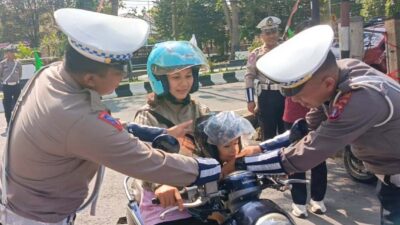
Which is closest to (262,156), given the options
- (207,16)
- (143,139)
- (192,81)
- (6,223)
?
(143,139)

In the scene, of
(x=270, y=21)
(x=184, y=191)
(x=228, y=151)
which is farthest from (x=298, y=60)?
(x=270, y=21)

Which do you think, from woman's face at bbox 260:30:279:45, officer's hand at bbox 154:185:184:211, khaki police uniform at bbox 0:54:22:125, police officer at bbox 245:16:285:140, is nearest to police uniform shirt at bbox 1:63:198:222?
officer's hand at bbox 154:185:184:211

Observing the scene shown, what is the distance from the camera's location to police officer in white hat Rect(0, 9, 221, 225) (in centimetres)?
185

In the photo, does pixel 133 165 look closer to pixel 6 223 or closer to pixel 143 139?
pixel 143 139

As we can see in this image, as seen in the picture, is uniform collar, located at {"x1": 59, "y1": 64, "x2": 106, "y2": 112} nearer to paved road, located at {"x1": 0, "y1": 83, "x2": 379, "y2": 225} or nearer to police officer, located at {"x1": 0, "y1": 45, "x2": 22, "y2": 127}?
paved road, located at {"x1": 0, "y1": 83, "x2": 379, "y2": 225}

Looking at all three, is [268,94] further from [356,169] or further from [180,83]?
[180,83]

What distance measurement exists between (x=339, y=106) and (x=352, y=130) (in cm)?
12

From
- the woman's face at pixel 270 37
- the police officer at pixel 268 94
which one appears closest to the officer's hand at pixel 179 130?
the police officer at pixel 268 94

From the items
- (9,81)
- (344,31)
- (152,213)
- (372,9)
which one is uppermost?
(372,9)

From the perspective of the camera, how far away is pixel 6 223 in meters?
2.21

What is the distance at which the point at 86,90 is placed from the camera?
1.97 metres

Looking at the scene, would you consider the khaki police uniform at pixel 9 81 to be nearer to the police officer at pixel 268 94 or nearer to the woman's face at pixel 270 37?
the police officer at pixel 268 94

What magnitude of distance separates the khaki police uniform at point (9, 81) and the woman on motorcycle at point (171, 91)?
8.10 metres

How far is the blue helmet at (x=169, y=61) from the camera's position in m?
2.60
